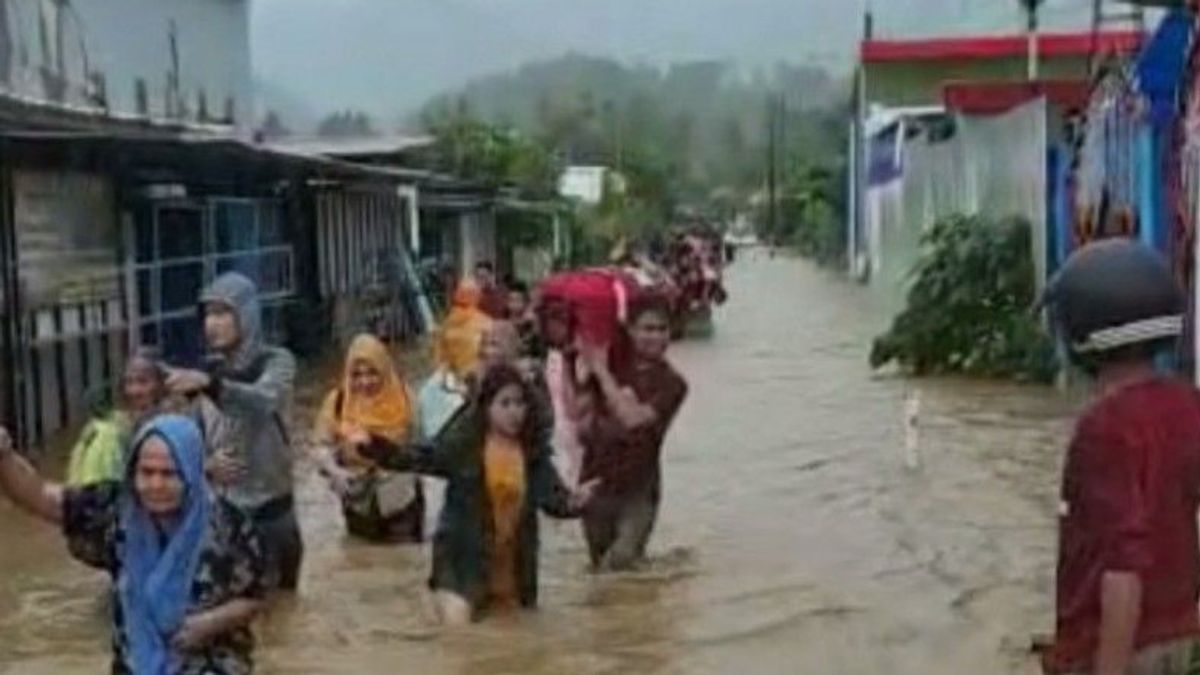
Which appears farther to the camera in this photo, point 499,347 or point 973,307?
point 973,307

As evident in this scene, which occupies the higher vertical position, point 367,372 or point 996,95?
point 996,95

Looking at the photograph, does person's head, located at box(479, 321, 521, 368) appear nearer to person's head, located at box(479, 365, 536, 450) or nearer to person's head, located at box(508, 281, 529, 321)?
person's head, located at box(479, 365, 536, 450)

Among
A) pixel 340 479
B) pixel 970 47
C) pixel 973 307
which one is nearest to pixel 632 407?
pixel 340 479

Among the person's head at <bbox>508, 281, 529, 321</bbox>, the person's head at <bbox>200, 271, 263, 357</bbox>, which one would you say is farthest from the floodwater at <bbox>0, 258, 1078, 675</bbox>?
the person's head at <bbox>508, 281, 529, 321</bbox>

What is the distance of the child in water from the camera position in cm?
1023

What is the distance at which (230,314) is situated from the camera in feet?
30.7

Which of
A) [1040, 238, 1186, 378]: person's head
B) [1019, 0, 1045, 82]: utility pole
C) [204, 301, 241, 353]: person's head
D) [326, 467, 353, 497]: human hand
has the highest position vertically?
[1019, 0, 1045, 82]: utility pole

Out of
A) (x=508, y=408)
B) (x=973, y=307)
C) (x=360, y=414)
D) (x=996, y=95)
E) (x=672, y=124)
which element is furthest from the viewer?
(x=672, y=124)

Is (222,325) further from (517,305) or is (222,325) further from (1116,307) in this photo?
(517,305)

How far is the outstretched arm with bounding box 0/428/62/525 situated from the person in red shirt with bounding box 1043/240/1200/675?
239 centimetres

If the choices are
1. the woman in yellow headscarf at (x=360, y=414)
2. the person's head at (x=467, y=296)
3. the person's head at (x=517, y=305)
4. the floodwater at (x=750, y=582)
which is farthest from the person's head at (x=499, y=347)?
the person's head at (x=517, y=305)

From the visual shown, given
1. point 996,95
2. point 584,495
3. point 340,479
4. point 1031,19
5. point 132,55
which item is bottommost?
point 340,479

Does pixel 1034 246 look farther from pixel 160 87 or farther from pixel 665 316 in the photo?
pixel 160 87

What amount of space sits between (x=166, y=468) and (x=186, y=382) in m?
2.57
